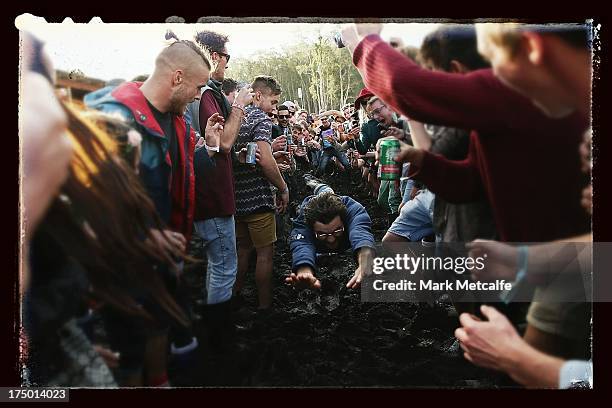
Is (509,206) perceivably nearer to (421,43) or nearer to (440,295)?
(440,295)

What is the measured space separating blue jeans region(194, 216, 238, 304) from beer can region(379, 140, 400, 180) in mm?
807

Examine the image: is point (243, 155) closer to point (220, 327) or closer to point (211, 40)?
point (211, 40)

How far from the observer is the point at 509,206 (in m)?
2.54

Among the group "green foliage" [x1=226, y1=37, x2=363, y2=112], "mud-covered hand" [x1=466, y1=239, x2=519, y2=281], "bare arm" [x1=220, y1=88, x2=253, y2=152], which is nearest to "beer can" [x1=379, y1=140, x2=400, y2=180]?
"green foliage" [x1=226, y1=37, x2=363, y2=112]

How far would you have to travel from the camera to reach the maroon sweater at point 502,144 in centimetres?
246

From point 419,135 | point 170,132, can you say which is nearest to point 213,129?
point 170,132

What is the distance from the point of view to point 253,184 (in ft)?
9.29

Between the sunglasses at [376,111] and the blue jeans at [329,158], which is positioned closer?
the sunglasses at [376,111]

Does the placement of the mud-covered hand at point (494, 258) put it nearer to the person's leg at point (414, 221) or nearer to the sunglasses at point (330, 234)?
the person's leg at point (414, 221)

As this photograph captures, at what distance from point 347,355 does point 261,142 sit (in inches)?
46.2

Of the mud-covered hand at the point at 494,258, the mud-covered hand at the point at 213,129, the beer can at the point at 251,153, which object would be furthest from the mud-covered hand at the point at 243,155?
the mud-covered hand at the point at 494,258

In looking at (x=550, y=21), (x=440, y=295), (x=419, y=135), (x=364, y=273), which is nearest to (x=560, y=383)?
(x=440, y=295)

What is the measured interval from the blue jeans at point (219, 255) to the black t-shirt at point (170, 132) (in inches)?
12.4

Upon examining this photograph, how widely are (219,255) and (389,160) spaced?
970 mm
